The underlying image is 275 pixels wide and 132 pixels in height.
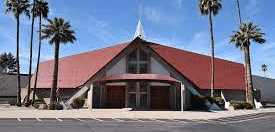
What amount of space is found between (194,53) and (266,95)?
1846 cm

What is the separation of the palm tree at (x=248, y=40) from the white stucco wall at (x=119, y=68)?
17.5m

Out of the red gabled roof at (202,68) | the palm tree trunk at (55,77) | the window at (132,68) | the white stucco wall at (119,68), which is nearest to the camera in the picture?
the palm tree trunk at (55,77)

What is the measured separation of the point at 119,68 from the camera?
49.3 meters

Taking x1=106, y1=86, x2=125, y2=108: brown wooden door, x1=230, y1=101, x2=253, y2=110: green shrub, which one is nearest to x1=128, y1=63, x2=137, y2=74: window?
x1=106, y1=86, x2=125, y2=108: brown wooden door

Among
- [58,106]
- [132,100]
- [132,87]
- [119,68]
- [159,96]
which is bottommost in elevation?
[58,106]

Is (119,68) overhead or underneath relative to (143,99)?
overhead

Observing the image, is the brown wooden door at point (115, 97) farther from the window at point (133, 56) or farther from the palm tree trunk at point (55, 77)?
the palm tree trunk at point (55, 77)

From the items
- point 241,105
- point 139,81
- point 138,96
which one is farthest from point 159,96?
point 241,105

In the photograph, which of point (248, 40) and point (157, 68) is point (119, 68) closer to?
point (157, 68)

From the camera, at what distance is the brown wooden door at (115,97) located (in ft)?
158

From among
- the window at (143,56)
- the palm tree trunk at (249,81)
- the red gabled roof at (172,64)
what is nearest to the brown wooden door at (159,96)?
the window at (143,56)

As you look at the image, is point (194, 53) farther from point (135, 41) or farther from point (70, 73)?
point (70, 73)

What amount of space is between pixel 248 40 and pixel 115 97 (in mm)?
21113

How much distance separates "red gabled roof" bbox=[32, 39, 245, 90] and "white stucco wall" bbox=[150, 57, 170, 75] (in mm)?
3401
